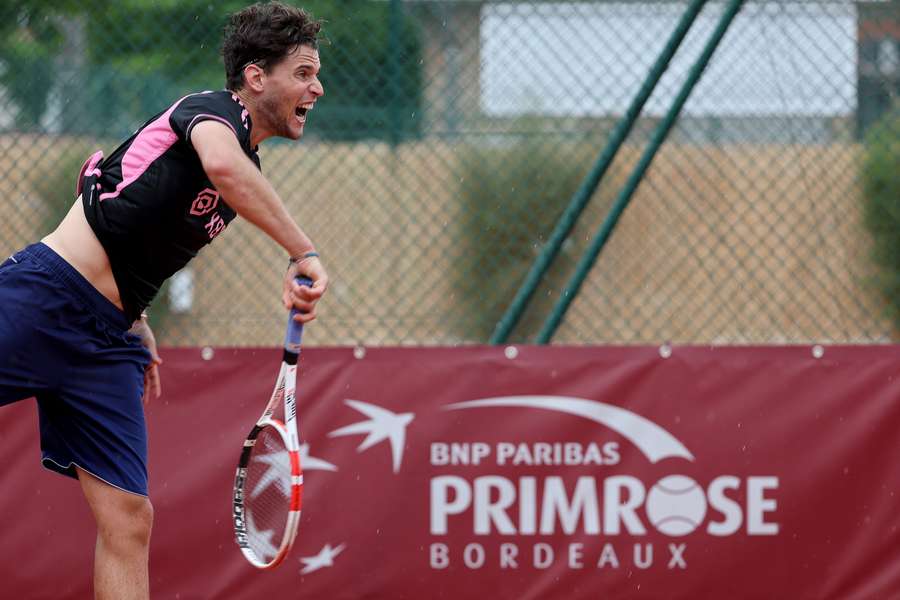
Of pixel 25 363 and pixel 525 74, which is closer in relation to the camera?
pixel 25 363

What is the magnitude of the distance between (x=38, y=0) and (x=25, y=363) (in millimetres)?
2308

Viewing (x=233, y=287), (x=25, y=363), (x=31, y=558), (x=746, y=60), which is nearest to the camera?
(x=25, y=363)

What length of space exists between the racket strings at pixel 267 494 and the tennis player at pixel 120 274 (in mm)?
361

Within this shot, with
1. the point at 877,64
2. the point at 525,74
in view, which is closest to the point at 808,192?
the point at 877,64

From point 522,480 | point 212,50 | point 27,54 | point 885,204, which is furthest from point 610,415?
point 27,54

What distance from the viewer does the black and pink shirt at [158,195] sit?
10.6 ft

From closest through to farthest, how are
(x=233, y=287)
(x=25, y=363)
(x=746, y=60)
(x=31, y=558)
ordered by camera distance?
(x=25, y=363), (x=31, y=558), (x=746, y=60), (x=233, y=287)

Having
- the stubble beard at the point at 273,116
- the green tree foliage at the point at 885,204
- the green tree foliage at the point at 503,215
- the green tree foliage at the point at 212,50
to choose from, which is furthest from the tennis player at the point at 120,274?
the green tree foliage at the point at 885,204

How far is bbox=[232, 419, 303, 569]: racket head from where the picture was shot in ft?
11.8

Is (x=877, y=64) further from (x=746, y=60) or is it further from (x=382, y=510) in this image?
(x=382, y=510)

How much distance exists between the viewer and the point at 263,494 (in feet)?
12.2

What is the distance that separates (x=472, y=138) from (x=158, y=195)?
218 centimetres

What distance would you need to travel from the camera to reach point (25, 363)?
131 inches

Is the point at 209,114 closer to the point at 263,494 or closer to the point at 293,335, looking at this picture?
the point at 293,335
